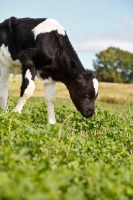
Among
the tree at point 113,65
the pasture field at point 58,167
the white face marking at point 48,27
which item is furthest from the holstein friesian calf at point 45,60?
the tree at point 113,65

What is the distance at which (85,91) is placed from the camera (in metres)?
10.5

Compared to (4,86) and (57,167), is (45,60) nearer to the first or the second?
(4,86)

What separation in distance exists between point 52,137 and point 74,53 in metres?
4.78

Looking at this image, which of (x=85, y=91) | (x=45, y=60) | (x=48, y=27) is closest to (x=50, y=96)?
(x=85, y=91)

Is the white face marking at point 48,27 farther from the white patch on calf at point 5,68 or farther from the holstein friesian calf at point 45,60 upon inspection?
the white patch on calf at point 5,68

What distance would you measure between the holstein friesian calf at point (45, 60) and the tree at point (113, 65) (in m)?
86.9

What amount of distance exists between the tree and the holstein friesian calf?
86.9 m

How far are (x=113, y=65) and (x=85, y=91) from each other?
94.3 metres

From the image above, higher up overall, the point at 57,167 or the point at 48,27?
the point at 48,27

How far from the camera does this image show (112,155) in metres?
5.98

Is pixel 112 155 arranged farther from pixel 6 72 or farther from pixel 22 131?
pixel 6 72

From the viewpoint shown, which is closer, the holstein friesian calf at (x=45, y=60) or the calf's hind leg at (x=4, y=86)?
the holstein friesian calf at (x=45, y=60)

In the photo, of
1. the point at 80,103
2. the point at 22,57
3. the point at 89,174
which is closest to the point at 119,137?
the point at 80,103

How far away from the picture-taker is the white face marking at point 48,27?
10.3 m
